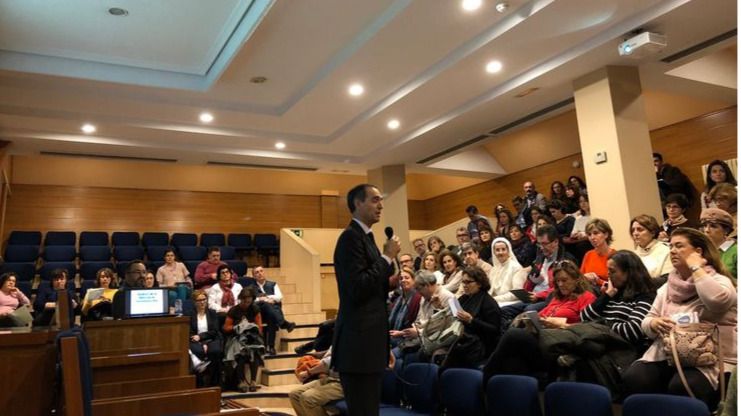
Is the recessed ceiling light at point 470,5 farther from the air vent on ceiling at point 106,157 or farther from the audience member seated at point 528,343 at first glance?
the air vent on ceiling at point 106,157

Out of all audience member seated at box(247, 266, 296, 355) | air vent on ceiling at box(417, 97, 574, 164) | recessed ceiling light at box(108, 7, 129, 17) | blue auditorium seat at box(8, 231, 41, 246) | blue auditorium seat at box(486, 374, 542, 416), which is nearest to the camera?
blue auditorium seat at box(486, 374, 542, 416)

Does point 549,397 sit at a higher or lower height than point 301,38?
lower

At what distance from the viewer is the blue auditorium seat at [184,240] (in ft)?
29.5

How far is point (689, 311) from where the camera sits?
2434 mm

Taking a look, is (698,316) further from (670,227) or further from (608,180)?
(608,180)

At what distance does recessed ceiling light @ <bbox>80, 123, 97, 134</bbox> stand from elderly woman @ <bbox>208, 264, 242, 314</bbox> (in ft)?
7.54

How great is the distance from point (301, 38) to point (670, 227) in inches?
135

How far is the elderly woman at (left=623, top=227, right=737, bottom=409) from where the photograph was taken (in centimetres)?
224

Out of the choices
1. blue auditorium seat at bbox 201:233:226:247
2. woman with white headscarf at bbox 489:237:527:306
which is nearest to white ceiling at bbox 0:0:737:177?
woman with white headscarf at bbox 489:237:527:306

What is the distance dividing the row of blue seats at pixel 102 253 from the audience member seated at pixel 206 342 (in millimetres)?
2981

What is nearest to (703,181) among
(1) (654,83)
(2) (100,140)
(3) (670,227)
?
(1) (654,83)

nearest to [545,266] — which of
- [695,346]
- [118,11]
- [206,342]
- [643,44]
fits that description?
[643,44]

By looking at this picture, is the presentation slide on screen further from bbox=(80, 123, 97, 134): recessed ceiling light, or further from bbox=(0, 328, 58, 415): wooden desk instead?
bbox=(80, 123, 97, 134): recessed ceiling light

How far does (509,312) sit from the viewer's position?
4121 mm
